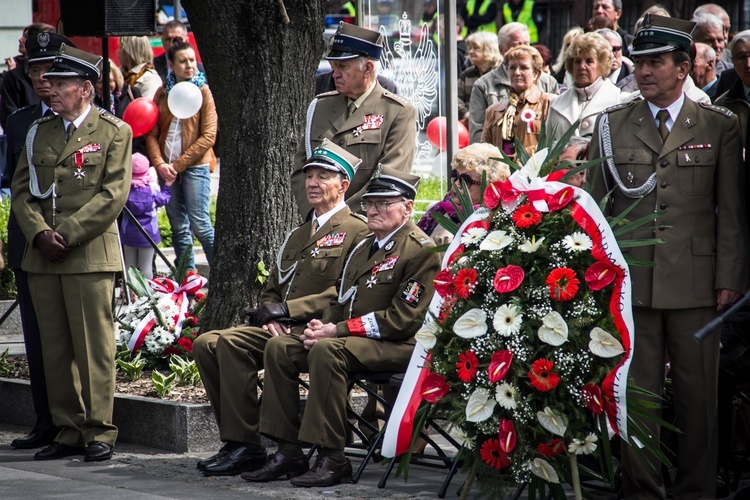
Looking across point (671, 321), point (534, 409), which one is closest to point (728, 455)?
point (671, 321)

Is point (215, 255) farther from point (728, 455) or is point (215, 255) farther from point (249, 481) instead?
point (728, 455)

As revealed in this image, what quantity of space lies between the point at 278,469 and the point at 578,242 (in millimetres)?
2230

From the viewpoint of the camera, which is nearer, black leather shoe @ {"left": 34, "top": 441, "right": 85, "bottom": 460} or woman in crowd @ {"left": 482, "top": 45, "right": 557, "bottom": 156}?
black leather shoe @ {"left": 34, "top": 441, "right": 85, "bottom": 460}

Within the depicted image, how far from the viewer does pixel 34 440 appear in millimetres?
7652

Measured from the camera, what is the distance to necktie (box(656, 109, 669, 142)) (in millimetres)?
6031

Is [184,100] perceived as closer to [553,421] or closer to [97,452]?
[97,452]

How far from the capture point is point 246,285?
27.3ft

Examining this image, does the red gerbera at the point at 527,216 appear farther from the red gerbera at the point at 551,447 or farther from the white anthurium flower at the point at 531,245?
the red gerbera at the point at 551,447

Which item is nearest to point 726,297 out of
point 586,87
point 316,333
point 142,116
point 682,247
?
point 682,247

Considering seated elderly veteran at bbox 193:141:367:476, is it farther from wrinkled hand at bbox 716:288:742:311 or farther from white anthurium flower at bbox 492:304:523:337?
wrinkled hand at bbox 716:288:742:311

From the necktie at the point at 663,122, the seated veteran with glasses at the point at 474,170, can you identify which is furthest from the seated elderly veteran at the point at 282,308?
the necktie at the point at 663,122

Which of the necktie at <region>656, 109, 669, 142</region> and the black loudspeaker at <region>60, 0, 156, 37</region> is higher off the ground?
the black loudspeaker at <region>60, 0, 156, 37</region>

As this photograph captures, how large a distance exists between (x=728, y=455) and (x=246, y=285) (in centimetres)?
343

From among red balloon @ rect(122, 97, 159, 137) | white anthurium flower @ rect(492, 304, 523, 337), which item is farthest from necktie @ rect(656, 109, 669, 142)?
red balloon @ rect(122, 97, 159, 137)
